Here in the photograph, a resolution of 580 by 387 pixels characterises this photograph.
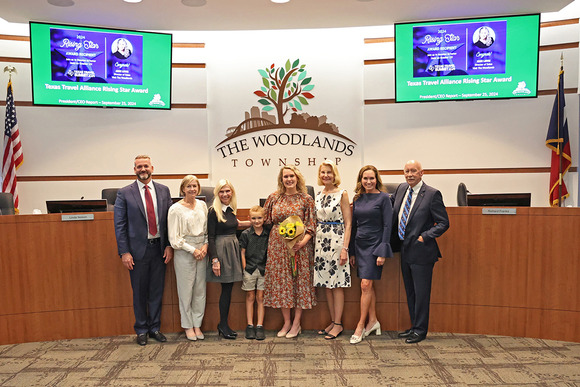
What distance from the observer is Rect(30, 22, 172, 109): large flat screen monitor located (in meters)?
5.96

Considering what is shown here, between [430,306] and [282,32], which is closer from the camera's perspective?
[430,306]

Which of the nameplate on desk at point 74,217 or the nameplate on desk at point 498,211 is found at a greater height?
the nameplate on desk at point 498,211

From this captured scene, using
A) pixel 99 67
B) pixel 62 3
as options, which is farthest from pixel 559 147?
pixel 62 3

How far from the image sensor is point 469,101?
6656 mm

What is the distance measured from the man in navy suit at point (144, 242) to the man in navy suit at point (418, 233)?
2190 millimetres

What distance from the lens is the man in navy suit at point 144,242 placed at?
418 centimetres

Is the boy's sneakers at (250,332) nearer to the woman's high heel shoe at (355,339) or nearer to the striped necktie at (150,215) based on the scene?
the woman's high heel shoe at (355,339)

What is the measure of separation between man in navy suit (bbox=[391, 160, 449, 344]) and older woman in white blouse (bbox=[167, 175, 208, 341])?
6.03 ft

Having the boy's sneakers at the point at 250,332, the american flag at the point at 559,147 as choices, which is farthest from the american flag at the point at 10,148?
the american flag at the point at 559,147

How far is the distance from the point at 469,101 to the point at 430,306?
11.3ft

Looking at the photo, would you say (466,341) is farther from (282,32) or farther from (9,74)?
(9,74)

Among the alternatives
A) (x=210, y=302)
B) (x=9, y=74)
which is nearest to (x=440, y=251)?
(x=210, y=302)

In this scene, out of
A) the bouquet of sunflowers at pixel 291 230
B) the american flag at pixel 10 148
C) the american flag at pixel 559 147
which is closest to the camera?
the bouquet of sunflowers at pixel 291 230

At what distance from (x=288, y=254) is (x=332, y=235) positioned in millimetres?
443
